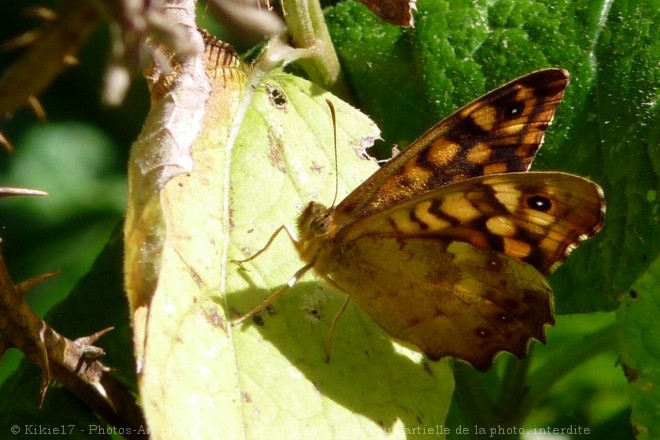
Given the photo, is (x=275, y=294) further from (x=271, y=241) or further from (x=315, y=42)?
(x=315, y=42)

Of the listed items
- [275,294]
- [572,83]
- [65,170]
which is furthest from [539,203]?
[65,170]

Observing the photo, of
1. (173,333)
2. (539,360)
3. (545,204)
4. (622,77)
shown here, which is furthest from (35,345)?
(539,360)

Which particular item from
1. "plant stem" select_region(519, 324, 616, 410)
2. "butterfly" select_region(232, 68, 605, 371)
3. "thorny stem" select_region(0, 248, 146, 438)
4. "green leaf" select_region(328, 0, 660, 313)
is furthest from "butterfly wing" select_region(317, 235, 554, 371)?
"thorny stem" select_region(0, 248, 146, 438)

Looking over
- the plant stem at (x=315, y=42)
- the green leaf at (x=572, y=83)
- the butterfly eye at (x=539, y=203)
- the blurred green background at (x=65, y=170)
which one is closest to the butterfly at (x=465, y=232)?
the butterfly eye at (x=539, y=203)

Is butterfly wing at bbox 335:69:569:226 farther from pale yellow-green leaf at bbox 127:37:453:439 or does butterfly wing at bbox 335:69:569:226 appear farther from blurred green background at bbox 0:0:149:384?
blurred green background at bbox 0:0:149:384

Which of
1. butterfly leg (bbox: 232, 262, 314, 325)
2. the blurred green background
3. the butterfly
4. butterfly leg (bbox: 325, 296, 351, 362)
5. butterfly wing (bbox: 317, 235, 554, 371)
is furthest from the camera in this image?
the blurred green background

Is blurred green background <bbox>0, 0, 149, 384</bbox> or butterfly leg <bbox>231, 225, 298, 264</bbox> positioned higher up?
butterfly leg <bbox>231, 225, 298, 264</bbox>

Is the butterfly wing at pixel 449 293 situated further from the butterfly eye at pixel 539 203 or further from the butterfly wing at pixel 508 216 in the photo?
the butterfly eye at pixel 539 203
